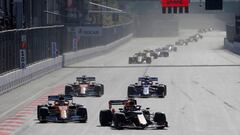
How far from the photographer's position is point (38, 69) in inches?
2264

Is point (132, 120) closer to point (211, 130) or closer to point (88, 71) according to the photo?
point (211, 130)

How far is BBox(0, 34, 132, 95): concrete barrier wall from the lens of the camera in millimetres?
45062

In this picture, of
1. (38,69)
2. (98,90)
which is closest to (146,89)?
(98,90)

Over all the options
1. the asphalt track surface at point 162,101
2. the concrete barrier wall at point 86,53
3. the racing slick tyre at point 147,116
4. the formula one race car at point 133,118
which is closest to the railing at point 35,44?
the concrete barrier wall at point 86,53

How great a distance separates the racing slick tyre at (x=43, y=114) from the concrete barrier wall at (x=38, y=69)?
528 inches

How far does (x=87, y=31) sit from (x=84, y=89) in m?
41.8

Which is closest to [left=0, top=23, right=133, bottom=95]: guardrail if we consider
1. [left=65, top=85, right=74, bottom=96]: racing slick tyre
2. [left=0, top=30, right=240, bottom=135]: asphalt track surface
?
[left=0, top=30, right=240, bottom=135]: asphalt track surface

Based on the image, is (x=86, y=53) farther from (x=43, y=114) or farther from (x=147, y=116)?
(x=147, y=116)

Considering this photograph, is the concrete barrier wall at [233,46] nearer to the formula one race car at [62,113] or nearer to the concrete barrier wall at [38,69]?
the concrete barrier wall at [38,69]

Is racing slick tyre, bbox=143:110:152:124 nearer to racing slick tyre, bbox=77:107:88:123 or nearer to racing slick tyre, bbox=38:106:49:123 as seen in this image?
racing slick tyre, bbox=77:107:88:123

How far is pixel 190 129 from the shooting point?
27938mm

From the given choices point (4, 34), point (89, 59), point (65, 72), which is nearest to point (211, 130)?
point (4, 34)

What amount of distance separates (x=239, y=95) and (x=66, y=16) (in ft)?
166

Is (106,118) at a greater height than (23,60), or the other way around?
(23,60)
